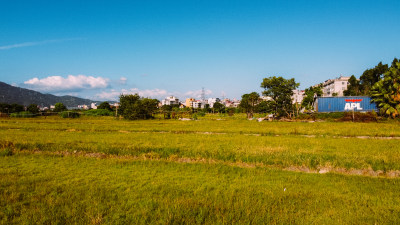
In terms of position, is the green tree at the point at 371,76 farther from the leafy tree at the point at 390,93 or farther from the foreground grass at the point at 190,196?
the foreground grass at the point at 190,196

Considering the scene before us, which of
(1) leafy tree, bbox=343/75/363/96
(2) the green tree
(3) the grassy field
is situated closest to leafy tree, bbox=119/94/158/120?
A: (3) the grassy field

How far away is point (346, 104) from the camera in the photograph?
50.5m

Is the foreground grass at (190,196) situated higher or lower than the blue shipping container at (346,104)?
lower

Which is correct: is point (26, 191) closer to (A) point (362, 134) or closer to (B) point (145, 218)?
(B) point (145, 218)

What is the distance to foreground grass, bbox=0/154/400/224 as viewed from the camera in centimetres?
518

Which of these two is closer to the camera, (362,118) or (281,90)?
(362,118)

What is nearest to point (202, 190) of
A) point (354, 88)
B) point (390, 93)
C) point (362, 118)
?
point (362, 118)

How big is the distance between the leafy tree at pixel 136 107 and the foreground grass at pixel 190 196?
4455 cm

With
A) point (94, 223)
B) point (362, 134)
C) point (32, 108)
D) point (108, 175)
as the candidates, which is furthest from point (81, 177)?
point (32, 108)

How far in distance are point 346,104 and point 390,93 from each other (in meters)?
10.1

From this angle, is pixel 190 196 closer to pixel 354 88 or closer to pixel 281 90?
pixel 281 90

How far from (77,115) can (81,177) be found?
202 feet

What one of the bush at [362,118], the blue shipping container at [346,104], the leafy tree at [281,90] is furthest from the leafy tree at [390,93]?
the leafy tree at [281,90]

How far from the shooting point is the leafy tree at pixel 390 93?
38.9 m
